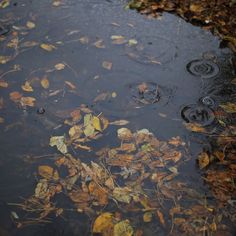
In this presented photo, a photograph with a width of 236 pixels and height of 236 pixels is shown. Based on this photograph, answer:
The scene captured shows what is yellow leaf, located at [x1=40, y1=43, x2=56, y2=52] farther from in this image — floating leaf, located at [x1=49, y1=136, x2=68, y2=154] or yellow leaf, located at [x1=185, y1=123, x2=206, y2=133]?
yellow leaf, located at [x1=185, y1=123, x2=206, y2=133]

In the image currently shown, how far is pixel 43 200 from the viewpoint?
2.52 m

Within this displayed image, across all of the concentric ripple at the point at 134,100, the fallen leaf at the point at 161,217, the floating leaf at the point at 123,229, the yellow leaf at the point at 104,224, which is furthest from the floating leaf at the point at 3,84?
the fallen leaf at the point at 161,217

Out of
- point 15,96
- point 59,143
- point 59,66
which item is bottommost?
point 59,143

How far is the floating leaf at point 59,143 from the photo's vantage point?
280 centimetres

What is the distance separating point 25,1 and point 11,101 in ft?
5.48

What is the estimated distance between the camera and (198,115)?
302cm

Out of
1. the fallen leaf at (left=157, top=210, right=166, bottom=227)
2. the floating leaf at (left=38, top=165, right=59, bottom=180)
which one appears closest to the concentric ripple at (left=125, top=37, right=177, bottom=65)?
the floating leaf at (left=38, top=165, right=59, bottom=180)

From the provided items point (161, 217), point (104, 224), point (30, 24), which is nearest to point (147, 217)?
point (161, 217)

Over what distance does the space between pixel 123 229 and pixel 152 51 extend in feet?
6.43

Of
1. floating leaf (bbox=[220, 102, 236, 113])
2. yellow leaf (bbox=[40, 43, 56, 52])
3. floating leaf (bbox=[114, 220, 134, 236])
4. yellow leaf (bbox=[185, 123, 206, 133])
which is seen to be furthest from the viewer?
yellow leaf (bbox=[40, 43, 56, 52])

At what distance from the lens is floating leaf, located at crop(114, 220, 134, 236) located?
7.75 ft

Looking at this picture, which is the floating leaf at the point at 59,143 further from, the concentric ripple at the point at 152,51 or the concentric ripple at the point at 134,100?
the concentric ripple at the point at 152,51

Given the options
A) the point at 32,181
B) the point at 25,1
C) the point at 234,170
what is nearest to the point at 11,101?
the point at 32,181

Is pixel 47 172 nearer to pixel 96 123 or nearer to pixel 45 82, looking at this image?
pixel 96 123
